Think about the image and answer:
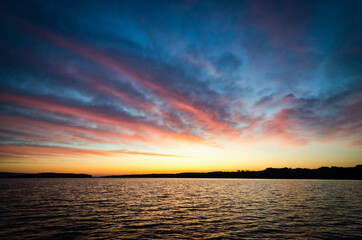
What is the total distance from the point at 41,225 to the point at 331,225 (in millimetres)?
38883

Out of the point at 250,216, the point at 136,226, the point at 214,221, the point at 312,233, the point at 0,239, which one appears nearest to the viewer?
the point at 0,239

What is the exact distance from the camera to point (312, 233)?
23.3 m

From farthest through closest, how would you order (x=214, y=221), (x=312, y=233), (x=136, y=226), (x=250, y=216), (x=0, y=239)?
(x=250, y=216) → (x=214, y=221) → (x=136, y=226) → (x=312, y=233) → (x=0, y=239)

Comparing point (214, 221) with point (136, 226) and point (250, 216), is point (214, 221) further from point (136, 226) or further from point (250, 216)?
point (136, 226)

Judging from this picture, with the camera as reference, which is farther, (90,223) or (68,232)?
(90,223)

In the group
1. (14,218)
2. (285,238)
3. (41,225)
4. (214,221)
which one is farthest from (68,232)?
(285,238)

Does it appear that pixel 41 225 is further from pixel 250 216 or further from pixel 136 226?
pixel 250 216

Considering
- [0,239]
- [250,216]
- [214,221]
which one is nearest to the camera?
[0,239]

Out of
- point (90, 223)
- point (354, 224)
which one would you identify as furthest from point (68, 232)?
point (354, 224)

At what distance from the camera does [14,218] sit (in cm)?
3050

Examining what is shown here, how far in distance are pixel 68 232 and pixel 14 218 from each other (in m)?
14.0

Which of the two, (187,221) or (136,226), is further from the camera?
(187,221)

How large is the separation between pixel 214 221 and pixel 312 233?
12.0 m

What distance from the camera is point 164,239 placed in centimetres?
2103
